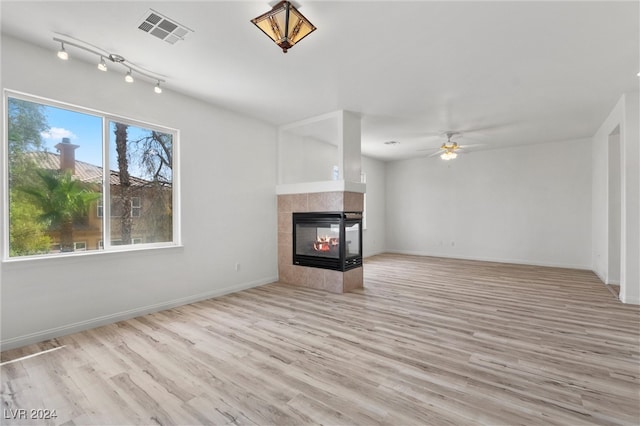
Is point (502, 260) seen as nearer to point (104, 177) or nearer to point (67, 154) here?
point (104, 177)

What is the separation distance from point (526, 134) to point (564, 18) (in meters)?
4.38

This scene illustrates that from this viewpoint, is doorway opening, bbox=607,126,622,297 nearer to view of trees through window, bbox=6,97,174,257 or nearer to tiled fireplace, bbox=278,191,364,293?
A: tiled fireplace, bbox=278,191,364,293

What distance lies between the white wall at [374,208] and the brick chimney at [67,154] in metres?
6.51

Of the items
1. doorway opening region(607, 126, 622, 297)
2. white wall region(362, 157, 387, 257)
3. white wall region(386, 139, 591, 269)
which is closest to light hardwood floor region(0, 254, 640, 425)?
doorway opening region(607, 126, 622, 297)

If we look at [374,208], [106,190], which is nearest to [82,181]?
[106,190]

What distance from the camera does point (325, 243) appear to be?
5.07 m

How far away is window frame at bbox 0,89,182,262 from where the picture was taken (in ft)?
9.15

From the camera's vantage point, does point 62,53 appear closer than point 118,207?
Yes

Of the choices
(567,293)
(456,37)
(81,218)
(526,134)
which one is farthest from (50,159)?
(526,134)

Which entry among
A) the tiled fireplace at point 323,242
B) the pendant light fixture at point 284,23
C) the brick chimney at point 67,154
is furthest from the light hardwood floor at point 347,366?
the pendant light fixture at point 284,23

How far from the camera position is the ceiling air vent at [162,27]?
2508 millimetres

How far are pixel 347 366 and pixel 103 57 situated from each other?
3891mm

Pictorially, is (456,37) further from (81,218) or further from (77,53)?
(81,218)

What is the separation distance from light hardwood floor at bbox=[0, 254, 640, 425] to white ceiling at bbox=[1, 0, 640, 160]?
2.91 m
